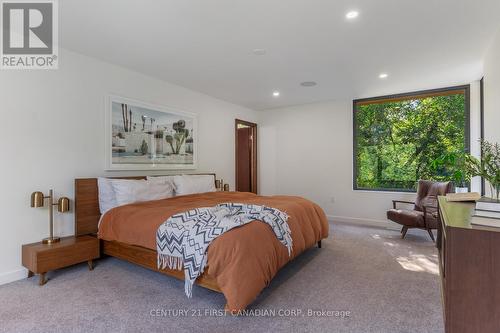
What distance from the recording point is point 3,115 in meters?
2.60

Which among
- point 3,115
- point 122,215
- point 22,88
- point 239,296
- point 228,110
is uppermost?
point 228,110

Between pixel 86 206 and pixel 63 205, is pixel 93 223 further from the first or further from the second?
pixel 63 205

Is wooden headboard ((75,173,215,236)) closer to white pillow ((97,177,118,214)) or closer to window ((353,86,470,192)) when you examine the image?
white pillow ((97,177,118,214))

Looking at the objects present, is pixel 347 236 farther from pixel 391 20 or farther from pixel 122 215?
pixel 122 215

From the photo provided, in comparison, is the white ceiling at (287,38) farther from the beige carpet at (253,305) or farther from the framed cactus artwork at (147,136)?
the beige carpet at (253,305)

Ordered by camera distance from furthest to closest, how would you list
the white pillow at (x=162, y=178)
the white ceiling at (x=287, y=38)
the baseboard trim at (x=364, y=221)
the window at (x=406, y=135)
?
1. the baseboard trim at (x=364, y=221)
2. the window at (x=406, y=135)
3. the white pillow at (x=162, y=178)
4. the white ceiling at (x=287, y=38)

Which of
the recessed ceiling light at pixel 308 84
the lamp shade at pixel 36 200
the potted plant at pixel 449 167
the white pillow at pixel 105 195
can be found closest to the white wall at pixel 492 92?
the potted plant at pixel 449 167

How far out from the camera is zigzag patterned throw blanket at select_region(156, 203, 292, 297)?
82.8 inches

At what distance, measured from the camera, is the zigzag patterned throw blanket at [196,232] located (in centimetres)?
210

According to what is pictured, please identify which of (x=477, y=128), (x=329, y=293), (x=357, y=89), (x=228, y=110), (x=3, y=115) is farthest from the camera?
(x=228, y=110)

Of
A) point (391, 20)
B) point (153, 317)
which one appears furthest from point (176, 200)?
point (391, 20)

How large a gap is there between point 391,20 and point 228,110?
3658 millimetres

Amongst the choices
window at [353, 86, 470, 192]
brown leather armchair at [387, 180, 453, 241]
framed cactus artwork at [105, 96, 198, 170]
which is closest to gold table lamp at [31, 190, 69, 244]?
framed cactus artwork at [105, 96, 198, 170]

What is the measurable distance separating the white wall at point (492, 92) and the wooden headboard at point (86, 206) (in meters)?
4.60
